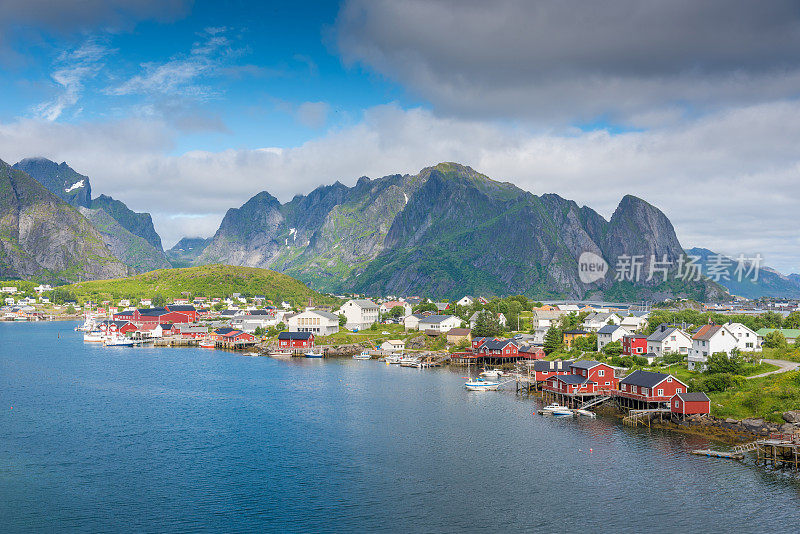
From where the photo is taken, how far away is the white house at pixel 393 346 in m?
131

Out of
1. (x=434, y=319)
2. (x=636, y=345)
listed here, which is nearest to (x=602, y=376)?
(x=636, y=345)

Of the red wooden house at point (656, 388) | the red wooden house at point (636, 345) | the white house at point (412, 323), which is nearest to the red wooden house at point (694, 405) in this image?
the red wooden house at point (656, 388)

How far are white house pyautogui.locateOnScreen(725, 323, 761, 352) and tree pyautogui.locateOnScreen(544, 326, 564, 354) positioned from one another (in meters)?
35.3

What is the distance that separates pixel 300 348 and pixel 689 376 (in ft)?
269

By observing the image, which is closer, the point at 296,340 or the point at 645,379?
the point at 645,379

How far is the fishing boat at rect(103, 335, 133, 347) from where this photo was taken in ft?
493

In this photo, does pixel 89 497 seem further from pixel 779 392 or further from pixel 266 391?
pixel 779 392

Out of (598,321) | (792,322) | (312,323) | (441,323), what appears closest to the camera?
(792,322)

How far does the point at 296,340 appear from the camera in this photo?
5374 inches

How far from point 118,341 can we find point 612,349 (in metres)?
114

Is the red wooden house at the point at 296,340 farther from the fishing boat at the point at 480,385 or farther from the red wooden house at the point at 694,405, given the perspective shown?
the red wooden house at the point at 694,405

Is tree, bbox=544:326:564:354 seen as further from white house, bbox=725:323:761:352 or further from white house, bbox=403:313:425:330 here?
white house, bbox=403:313:425:330

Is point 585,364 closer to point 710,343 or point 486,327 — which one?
point 710,343

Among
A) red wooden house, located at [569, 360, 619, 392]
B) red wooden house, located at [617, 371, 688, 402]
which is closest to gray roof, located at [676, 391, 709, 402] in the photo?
red wooden house, located at [617, 371, 688, 402]
